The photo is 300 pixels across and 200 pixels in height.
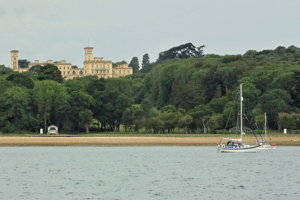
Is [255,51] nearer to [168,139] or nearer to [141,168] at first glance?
[168,139]

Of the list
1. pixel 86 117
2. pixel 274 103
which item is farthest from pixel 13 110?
pixel 274 103

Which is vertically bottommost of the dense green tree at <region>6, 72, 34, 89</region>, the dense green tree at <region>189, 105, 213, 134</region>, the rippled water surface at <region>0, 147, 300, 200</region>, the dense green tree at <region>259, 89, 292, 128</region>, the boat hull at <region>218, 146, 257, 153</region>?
the rippled water surface at <region>0, 147, 300, 200</region>

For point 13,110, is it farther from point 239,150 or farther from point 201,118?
point 239,150

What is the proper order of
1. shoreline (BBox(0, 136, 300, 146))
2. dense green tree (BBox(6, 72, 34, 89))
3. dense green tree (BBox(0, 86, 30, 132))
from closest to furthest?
1. shoreline (BBox(0, 136, 300, 146))
2. dense green tree (BBox(0, 86, 30, 132))
3. dense green tree (BBox(6, 72, 34, 89))

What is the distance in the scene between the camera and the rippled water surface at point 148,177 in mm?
33531

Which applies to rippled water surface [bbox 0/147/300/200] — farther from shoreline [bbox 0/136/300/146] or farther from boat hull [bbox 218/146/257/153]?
shoreline [bbox 0/136/300/146]

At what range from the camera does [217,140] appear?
80.8 meters

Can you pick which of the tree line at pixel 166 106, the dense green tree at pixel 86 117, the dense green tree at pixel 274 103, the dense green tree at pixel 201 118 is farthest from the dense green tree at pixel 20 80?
the dense green tree at pixel 274 103

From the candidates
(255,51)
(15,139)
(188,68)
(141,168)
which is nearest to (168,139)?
(15,139)

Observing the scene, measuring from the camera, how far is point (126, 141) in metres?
82.0

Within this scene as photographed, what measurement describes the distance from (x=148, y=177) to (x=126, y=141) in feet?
131

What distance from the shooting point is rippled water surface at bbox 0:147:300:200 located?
3353cm

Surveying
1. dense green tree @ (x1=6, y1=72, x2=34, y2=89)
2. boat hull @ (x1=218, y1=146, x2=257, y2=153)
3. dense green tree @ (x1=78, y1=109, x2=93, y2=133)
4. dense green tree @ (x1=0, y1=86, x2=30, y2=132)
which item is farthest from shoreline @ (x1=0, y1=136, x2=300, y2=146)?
dense green tree @ (x1=6, y1=72, x2=34, y2=89)

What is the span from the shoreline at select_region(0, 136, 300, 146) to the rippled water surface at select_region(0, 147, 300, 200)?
57.9 feet
